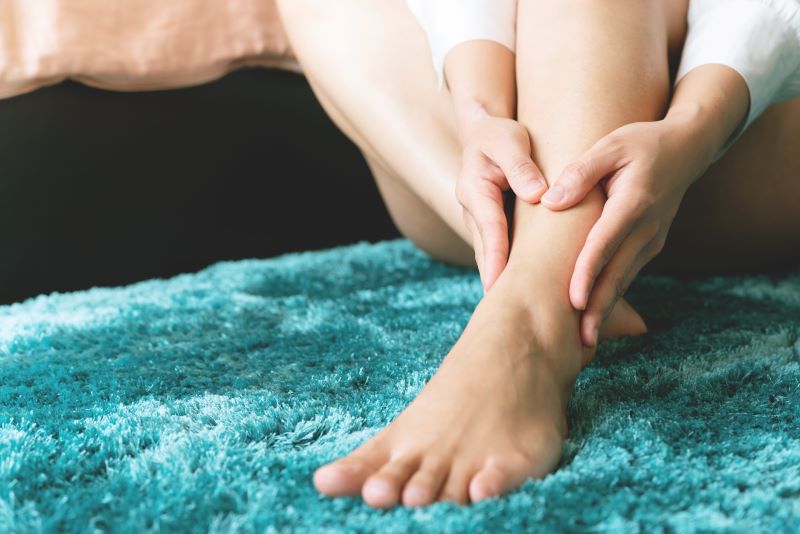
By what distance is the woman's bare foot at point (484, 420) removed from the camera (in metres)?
0.50

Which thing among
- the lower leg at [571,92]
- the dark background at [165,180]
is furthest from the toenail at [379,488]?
the dark background at [165,180]

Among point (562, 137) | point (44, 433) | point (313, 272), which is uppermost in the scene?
point (562, 137)

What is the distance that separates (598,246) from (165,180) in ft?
2.38

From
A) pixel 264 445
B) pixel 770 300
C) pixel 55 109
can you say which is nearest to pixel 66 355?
pixel 264 445

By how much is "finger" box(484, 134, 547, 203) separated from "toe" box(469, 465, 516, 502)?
0.73 ft

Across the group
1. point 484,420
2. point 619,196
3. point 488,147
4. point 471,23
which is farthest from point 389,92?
point 484,420

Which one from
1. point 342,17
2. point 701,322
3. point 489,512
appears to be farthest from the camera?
point 342,17

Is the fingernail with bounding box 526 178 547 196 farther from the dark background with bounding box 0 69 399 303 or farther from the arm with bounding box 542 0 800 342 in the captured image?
the dark background with bounding box 0 69 399 303

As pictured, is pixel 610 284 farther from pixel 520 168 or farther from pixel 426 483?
pixel 426 483

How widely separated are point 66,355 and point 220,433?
27 centimetres

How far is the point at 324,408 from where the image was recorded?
2.10 feet

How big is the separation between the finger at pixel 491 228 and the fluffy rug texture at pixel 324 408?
11cm

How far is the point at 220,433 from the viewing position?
0.59 metres

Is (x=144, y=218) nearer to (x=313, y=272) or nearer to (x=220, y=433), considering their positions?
(x=313, y=272)
